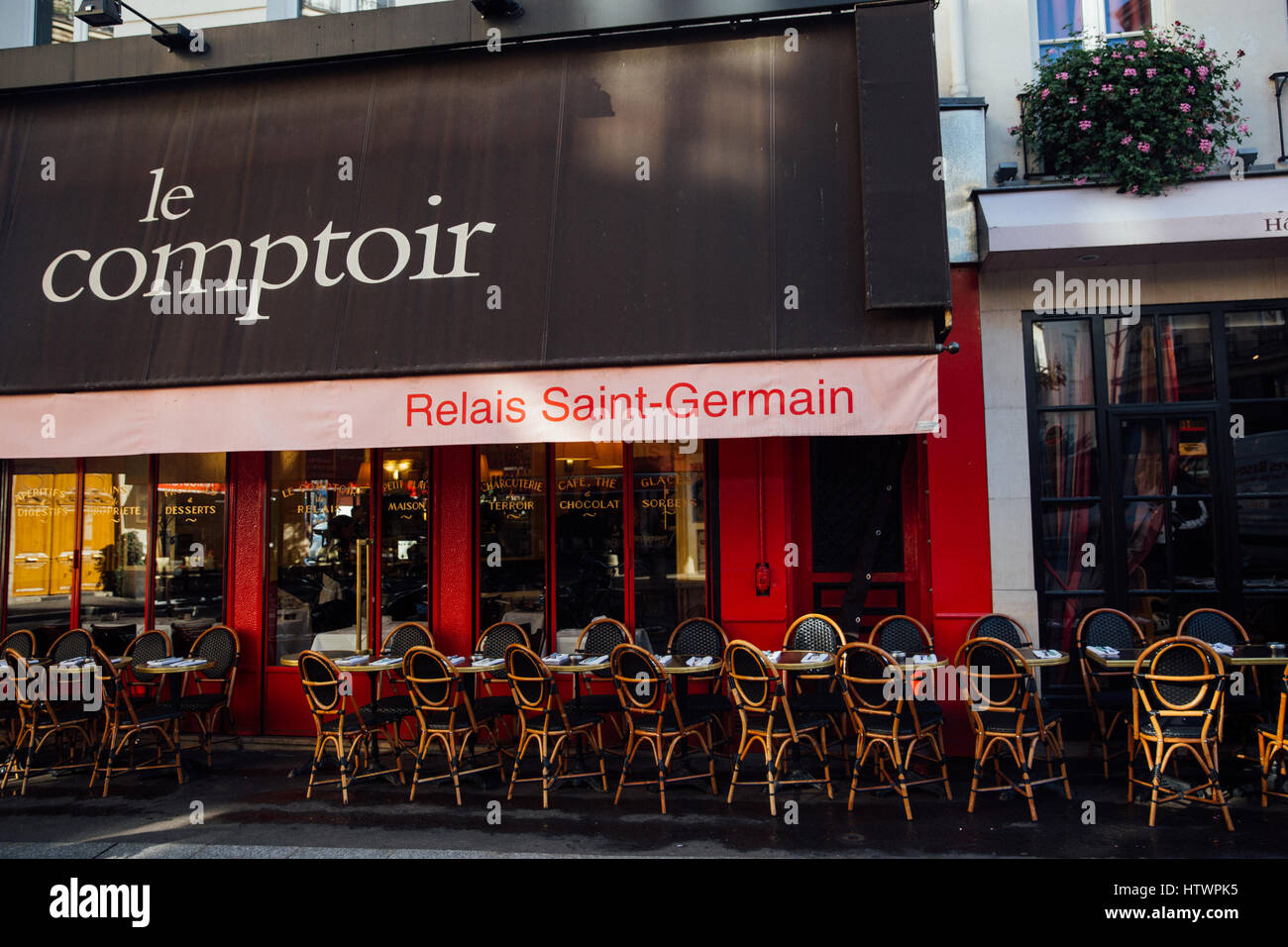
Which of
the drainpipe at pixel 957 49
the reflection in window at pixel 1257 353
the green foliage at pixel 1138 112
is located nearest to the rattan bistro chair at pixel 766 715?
the reflection in window at pixel 1257 353

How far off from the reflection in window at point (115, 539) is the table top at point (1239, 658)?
9.00 m

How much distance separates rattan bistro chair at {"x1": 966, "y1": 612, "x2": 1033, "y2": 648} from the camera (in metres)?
7.54

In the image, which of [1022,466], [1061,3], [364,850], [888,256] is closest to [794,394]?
[888,256]

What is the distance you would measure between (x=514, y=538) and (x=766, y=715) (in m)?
3.05

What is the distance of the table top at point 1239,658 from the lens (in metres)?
6.53

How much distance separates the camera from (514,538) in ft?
28.5

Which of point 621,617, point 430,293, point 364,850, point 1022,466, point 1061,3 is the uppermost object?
point 1061,3

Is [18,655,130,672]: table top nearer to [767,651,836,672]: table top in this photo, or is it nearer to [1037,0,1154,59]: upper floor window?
[767,651,836,672]: table top

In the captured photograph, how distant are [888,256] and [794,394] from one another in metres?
1.27

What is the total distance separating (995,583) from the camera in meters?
7.82

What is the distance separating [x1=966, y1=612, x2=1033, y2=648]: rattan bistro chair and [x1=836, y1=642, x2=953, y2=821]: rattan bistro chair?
1.06 m

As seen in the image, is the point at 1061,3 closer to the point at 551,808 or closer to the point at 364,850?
the point at 551,808

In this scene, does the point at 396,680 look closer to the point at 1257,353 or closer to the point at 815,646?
the point at 815,646

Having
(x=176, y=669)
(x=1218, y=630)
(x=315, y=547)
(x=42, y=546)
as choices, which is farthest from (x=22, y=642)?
(x=1218, y=630)
